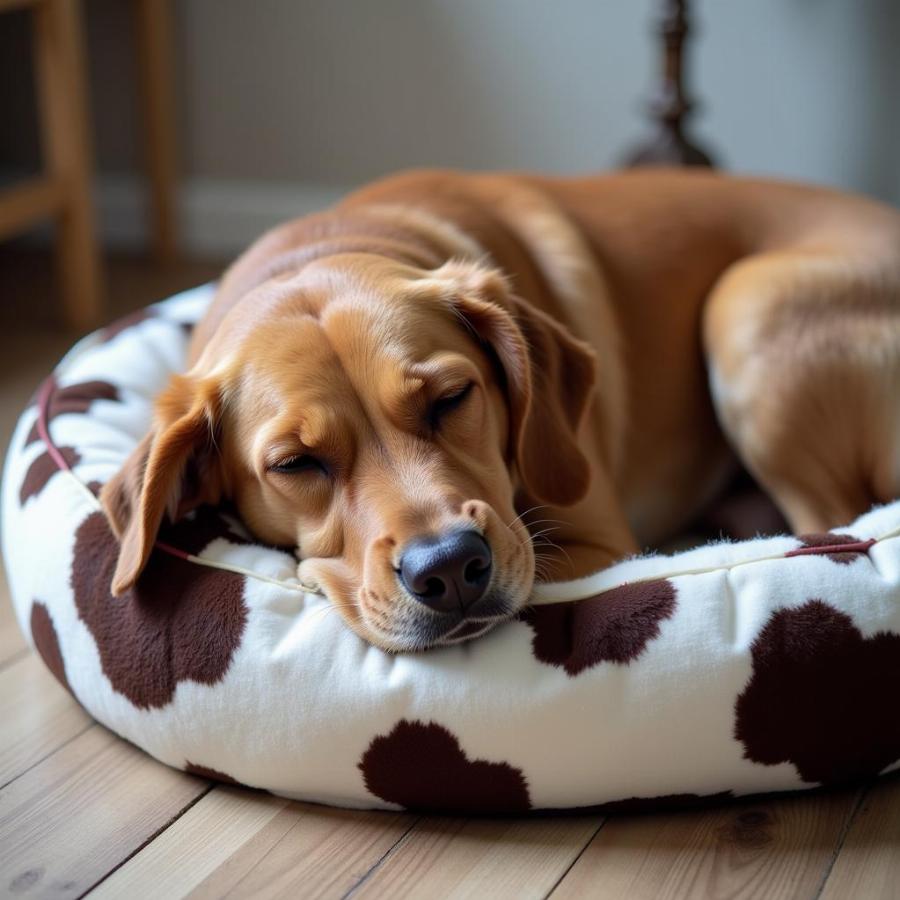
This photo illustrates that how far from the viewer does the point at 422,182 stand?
2855 millimetres

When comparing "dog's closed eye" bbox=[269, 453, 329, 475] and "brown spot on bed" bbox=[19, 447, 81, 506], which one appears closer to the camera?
"dog's closed eye" bbox=[269, 453, 329, 475]

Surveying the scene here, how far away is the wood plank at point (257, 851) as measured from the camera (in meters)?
1.86

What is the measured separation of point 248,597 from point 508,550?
0.44 meters

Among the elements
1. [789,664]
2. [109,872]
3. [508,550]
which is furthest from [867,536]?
[109,872]

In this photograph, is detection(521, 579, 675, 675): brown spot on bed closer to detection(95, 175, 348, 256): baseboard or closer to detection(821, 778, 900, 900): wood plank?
detection(821, 778, 900, 900): wood plank

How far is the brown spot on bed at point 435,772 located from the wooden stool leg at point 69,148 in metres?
2.88

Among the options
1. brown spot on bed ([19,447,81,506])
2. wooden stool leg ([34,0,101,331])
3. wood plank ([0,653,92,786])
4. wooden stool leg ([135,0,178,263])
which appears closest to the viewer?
wood plank ([0,653,92,786])

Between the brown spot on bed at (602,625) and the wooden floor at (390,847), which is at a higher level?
the brown spot on bed at (602,625)

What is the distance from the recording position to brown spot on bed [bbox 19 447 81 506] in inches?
96.2

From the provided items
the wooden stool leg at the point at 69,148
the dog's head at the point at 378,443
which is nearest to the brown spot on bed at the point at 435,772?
the dog's head at the point at 378,443

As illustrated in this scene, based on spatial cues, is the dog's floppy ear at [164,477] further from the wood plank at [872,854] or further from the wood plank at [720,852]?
the wood plank at [872,854]

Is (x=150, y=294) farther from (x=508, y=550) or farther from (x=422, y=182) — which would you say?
(x=508, y=550)

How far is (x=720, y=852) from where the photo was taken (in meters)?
1.87

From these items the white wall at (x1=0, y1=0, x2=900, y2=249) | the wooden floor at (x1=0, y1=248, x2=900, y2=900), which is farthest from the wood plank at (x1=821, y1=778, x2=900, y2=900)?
the white wall at (x1=0, y1=0, x2=900, y2=249)
